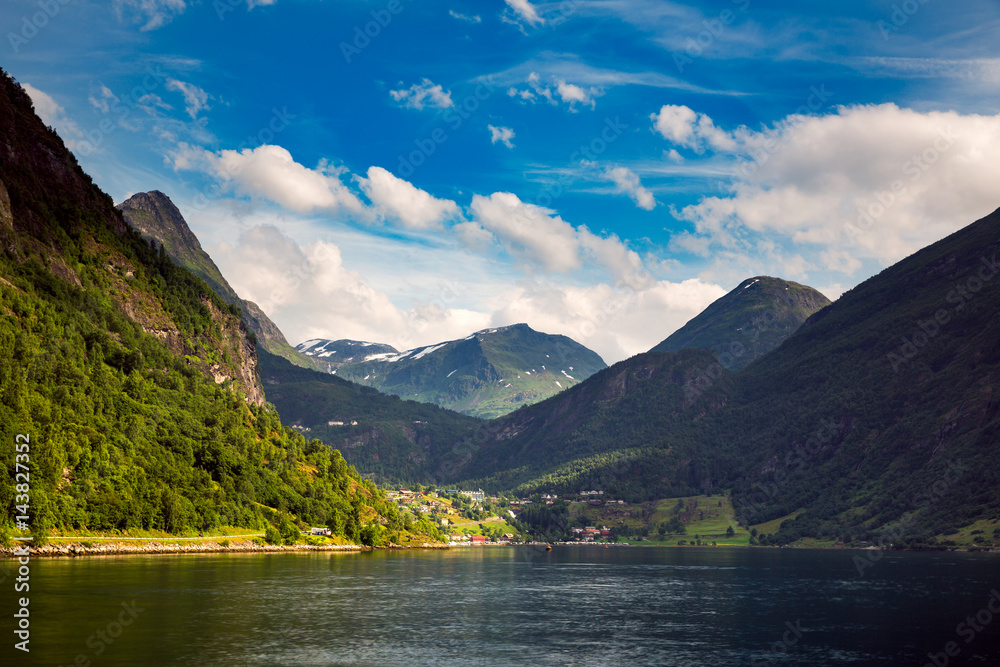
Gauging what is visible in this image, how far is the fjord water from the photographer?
7712cm

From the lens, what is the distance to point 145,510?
620ft

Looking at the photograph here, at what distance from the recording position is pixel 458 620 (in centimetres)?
10556

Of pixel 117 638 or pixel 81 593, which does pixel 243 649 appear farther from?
pixel 81 593

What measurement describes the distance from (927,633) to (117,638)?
95.7 metres

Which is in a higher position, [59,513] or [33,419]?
[33,419]

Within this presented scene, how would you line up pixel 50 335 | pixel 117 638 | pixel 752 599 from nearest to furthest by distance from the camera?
pixel 117 638 < pixel 752 599 < pixel 50 335

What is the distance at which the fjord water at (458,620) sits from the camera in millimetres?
77125

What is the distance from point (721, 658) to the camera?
262ft

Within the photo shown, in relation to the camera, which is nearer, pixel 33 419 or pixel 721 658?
pixel 721 658

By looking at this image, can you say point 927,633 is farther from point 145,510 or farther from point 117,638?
point 145,510

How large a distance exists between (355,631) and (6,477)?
95.3m

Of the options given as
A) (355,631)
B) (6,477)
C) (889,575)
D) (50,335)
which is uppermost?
(50,335)

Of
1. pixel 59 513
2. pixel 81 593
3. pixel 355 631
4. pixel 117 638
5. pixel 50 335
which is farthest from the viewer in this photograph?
pixel 50 335

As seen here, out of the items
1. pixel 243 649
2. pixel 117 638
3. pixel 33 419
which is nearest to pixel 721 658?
pixel 243 649
